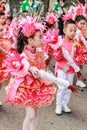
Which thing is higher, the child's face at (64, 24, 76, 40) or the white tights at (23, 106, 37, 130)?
the child's face at (64, 24, 76, 40)

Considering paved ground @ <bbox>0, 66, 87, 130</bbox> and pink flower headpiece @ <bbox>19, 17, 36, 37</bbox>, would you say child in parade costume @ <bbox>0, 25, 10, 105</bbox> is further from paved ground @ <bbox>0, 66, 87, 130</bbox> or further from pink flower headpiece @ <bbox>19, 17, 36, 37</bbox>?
pink flower headpiece @ <bbox>19, 17, 36, 37</bbox>

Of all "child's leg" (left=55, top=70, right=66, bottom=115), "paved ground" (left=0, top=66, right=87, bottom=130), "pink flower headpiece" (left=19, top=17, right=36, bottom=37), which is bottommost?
"paved ground" (left=0, top=66, right=87, bottom=130)

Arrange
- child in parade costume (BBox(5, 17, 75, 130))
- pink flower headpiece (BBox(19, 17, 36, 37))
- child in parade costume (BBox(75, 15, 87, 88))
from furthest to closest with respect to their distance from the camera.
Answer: child in parade costume (BBox(75, 15, 87, 88))
pink flower headpiece (BBox(19, 17, 36, 37))
child in parade costume (BBox(5, 17, 75, 130))

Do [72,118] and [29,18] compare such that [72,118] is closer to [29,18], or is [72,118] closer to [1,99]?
[1,99]

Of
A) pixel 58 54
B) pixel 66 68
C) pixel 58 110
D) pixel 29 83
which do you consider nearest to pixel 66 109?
pixel 58 110

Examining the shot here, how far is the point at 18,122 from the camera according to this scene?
15.8 feet

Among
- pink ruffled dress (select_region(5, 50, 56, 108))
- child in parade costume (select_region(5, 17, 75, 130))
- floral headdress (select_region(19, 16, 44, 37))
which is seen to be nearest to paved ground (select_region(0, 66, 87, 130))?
child in parade costume (select_region(5, 17, 75, 130))

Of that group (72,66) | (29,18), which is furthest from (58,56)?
(29,18)

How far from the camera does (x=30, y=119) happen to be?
387 cm

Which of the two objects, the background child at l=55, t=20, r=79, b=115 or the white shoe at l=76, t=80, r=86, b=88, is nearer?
the background child at l=55, t=20, r=79, b=115

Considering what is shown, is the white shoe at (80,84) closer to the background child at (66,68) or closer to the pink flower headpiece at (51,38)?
the background child at (66,68)

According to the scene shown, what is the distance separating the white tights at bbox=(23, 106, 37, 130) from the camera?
12.6 feet

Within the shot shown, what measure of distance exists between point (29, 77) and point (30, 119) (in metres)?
0.46

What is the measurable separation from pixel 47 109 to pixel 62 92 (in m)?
0.45
